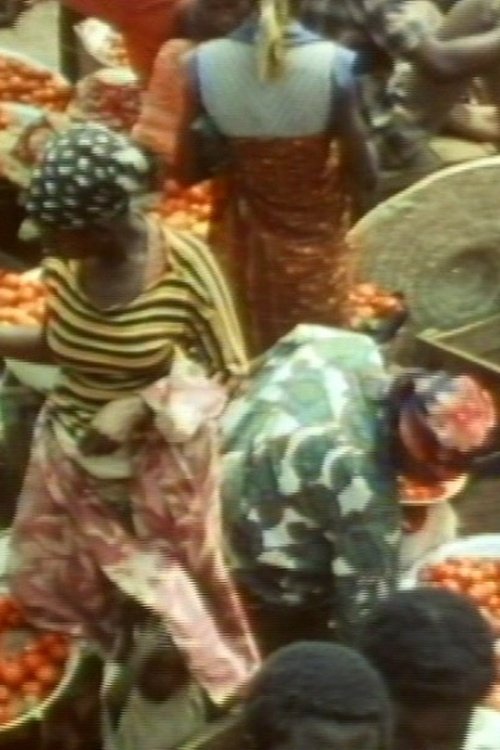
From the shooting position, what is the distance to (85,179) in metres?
2.69

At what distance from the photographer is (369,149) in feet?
11.2

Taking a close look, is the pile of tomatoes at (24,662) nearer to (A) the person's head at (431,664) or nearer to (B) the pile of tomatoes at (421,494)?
(B) the pile of tomatoes at (421,494)

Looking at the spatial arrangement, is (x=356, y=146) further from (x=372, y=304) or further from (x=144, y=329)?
(x=144, y=329)

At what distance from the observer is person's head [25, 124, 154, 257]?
2.68 metres

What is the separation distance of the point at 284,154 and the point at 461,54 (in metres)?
0.97

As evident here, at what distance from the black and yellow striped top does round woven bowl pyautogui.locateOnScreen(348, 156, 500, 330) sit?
1341 millimetres

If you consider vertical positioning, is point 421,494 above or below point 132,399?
below

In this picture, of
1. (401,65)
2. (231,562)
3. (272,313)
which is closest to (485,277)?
(401,65)

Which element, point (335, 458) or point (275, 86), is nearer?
point (335, 458)

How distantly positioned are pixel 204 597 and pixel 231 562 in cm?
8

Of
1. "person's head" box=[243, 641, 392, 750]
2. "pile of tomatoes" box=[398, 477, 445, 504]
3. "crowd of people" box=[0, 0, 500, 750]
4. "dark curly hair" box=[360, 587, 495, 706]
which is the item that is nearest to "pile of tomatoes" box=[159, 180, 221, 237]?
"crowd of people" box=[0, 0, 500, 750]

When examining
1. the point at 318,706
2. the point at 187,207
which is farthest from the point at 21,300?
the point at 318,706

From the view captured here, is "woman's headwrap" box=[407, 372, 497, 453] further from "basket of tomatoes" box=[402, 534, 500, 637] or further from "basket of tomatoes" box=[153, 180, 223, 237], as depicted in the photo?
"basket of tomatoes" box=[153, 180, 223, 237]

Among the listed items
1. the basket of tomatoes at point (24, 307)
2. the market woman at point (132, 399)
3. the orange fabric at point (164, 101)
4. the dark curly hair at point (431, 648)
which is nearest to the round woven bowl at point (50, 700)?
the market woman at point (132, 399)
